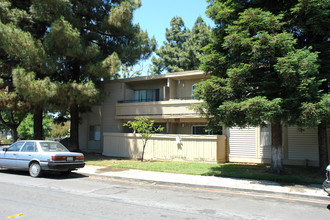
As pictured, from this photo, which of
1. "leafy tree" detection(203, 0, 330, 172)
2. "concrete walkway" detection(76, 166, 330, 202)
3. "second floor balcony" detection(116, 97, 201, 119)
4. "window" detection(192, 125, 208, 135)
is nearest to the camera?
"concrete walkway" detection(76, 166, 330, 202)

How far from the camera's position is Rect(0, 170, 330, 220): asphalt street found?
6012 mm

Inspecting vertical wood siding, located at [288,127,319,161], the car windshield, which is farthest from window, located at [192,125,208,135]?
the car windshield

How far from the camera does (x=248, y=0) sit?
1198 cm

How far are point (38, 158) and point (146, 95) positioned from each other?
12060mm

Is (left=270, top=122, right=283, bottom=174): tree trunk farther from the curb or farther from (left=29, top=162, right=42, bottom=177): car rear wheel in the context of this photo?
(left=29, top=162, right=42, bottom=177): car rear wheel

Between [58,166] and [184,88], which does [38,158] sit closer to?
[58,166]

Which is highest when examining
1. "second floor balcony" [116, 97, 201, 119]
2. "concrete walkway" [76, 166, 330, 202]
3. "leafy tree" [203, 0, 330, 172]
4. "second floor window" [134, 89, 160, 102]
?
"leafy tree" [203, 0, 330, 172]

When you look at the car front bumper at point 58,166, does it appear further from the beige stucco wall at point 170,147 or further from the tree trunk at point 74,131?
the tree trunk at point 74,131

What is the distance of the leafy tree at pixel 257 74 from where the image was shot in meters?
9.16

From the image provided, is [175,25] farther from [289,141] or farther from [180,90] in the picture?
[289,141]

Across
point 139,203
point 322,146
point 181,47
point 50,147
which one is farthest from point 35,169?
point 181,47

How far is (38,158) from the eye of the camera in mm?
10797

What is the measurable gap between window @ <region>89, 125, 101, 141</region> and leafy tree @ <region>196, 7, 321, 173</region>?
1342 centimetres

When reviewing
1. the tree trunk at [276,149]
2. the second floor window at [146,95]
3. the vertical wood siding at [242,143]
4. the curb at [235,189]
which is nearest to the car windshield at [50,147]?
the curb at [235,189]
